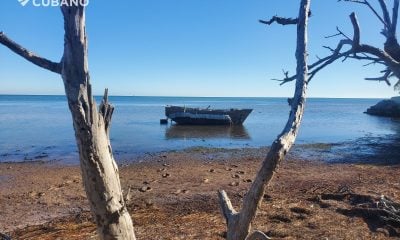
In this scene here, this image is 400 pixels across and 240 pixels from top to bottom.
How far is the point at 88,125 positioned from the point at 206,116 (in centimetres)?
3158

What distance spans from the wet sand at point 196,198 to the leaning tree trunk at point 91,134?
8.83 feet

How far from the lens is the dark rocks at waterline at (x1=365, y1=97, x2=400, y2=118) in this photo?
53.9 meters

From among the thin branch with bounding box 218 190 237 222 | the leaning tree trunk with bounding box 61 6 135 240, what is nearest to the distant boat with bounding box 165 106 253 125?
the thin branch with bounding box 218 190 237 222

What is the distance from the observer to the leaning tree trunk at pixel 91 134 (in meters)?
2.94

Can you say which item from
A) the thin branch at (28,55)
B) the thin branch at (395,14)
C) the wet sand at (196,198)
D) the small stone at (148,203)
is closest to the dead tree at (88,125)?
the thin branch at (28,55)

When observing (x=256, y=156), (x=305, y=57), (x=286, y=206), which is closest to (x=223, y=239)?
(x=286, y=206)

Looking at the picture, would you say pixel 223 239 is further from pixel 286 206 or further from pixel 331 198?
pixel 331 198

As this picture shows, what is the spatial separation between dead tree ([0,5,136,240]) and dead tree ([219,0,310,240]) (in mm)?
992

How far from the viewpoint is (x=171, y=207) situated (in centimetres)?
810

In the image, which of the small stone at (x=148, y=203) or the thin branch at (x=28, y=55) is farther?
the small stone at (x=148, y=203)

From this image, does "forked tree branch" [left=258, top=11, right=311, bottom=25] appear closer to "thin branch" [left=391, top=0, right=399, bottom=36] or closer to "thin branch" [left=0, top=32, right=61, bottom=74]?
"thin branch" [left=391, top=0, right=399, bottom=36]

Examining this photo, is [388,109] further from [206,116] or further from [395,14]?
[395,14]

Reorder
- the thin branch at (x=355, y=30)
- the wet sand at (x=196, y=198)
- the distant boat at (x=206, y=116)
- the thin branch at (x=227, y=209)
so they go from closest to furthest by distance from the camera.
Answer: the thin branch at (x=227, y=209) < the thin branch at (x=355, y=30) < the wet sand at (x=196, y=198) < the distant boat at (x=206, y=116)

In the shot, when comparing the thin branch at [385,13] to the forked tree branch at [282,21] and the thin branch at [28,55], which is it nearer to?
the forked tree branch at [282,21]
